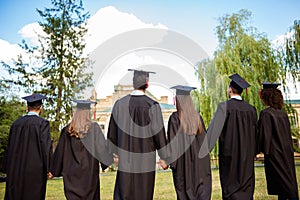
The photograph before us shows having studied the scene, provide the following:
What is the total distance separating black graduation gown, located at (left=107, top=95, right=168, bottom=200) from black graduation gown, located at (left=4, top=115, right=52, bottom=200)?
41.0 inches

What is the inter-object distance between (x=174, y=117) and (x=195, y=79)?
12.4 m

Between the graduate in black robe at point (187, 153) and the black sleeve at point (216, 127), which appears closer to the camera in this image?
the graduate in black robe at point (187, 153)

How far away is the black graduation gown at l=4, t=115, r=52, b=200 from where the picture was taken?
541cm


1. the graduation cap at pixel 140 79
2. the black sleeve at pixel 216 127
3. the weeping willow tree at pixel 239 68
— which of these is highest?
the weeping willow tree at pixel 239 68

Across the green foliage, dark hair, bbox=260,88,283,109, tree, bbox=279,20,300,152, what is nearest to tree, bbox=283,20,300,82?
tree, bbox=279,20,300,152

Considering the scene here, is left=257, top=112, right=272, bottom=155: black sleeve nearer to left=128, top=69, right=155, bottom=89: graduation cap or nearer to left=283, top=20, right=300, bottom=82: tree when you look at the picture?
left=128, top=69, right=155, bottom=89: graduation cap

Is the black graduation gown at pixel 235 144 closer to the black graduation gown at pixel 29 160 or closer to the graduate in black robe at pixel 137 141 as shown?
the graduate in black robe at pixel 137 141

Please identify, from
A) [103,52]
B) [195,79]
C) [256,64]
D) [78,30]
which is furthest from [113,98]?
→ [103,52]

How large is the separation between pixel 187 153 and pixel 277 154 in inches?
58.2

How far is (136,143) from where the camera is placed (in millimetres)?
5262

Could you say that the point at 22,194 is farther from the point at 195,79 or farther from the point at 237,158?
the point at 195,79

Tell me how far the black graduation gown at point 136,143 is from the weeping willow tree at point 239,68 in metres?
11.5

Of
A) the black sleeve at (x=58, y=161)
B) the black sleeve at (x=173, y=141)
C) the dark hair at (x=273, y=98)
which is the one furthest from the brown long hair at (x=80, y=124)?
the dark hair at (x=273, y=98)

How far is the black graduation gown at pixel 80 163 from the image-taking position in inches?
205
